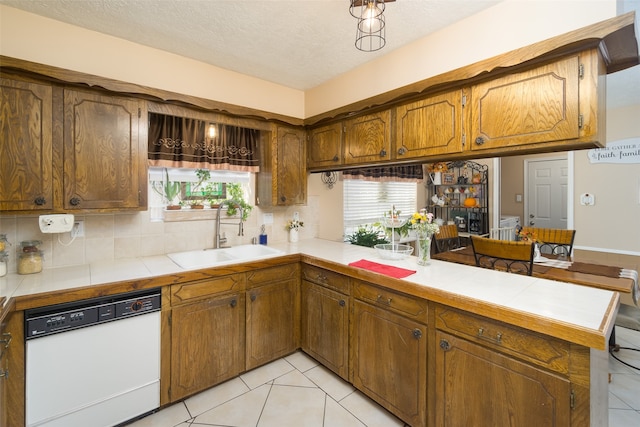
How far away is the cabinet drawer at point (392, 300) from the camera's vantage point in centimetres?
165

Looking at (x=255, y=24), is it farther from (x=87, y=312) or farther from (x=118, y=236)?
(x=87, y=312)

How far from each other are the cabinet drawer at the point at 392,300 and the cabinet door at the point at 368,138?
3.36 feet

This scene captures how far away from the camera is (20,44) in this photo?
1.82m

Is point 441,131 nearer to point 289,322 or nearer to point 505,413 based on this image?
point 505,413

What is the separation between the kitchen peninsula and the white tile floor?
121 mm

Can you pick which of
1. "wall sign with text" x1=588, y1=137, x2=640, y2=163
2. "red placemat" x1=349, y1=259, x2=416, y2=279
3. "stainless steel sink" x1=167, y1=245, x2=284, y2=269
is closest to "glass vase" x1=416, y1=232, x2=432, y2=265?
"red placemat" x1=349, y1=259, x2=416, y2=279

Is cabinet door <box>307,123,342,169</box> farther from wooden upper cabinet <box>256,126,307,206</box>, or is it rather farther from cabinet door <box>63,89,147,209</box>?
cabinet door <box>63,89,147,209</box>

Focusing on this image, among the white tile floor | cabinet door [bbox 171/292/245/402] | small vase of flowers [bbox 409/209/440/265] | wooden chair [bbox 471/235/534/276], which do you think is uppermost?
small vase of flowers [bbox 409/209/440/265]

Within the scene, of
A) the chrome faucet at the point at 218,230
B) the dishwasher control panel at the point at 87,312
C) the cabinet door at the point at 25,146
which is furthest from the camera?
the chrome faucet at the point at 218,230

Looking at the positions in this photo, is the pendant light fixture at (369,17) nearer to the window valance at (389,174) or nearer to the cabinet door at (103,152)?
the window valance at (389,174)

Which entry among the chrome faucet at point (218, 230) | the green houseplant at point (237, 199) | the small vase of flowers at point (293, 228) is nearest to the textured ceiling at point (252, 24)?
the green houseplant at point (237, 199)

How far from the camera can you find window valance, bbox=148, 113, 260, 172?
2.38m

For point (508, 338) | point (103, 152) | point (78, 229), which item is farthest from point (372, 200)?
point (78, 229)

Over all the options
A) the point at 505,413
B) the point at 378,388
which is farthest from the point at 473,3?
the point at 378,388
